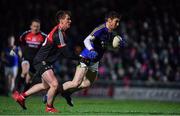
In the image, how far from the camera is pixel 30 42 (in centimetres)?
1694

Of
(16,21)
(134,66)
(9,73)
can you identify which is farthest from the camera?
(16,21)

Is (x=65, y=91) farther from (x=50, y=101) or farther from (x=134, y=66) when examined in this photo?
(x=134, y=66)

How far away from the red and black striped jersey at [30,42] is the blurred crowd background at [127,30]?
6.72m

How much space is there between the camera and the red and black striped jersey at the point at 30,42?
55.1ft

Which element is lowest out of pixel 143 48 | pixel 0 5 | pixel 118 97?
pixel 118 97

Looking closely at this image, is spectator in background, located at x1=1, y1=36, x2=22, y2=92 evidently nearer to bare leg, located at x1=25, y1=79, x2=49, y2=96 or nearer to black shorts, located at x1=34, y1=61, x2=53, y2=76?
bare leg, located at x1=25, y1=79, x2=49, y2=96

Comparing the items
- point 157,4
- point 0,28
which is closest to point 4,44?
point 0,28

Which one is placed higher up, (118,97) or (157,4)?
(157,4)

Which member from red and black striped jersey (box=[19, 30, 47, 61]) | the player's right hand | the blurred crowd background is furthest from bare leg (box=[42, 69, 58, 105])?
the blurred crowd background

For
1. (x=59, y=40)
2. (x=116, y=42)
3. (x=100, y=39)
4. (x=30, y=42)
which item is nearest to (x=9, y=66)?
(x=30, y=42)

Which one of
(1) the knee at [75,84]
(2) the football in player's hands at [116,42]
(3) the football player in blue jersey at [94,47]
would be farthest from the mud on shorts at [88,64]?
(2) the football in player's hands at [116,42]

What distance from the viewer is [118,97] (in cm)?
2416

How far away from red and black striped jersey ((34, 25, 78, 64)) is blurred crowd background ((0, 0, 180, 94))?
11.2m

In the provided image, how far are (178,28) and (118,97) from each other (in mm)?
4354
